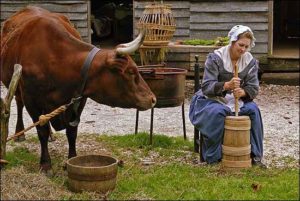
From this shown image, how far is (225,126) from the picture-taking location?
215 inches

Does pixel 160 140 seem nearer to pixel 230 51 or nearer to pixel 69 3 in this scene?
pixel 230 51

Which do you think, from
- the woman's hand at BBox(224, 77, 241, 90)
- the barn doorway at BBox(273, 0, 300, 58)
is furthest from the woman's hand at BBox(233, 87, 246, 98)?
the barn doorway at BBox(273, 0, 300, 58)

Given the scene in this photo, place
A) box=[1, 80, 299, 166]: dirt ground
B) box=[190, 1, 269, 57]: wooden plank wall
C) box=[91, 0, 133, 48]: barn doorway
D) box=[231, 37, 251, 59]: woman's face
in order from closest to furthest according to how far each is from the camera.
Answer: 1. box=[231, 37, 251, 59]: woman's face
2. box=[1, 80, 299, 166]: dirt ground
3. box=[190, 1, 269, 57]: wooden plank wall
4. box=[91, 0, 133, 48]: barn doorway

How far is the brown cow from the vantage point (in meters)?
4.96

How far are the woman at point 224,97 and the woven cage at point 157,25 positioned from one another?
3932mm

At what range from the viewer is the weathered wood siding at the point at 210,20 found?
1164 centimetres

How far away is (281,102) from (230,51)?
486 cm

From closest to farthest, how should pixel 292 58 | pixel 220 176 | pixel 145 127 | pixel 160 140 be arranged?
1. pixel 220 176
2. pixel 160 140
3. pixel 145 127
4. pixel 292 58

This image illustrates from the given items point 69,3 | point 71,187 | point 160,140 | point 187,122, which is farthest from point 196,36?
point 71,187

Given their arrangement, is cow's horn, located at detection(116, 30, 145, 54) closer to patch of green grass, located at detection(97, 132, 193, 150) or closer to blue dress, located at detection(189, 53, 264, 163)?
blue dress, located at detection(189, 53, 264, 163)

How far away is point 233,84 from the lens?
214 inches

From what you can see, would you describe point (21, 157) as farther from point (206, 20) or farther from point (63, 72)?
point (206, 20)

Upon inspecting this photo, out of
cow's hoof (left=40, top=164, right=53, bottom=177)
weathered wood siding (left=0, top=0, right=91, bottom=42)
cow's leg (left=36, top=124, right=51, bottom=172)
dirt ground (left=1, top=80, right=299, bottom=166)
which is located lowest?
dirt ground (left=1, top=80, right=299, bottom=166)

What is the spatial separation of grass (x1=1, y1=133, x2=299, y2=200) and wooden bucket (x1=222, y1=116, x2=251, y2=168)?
0.11 m
